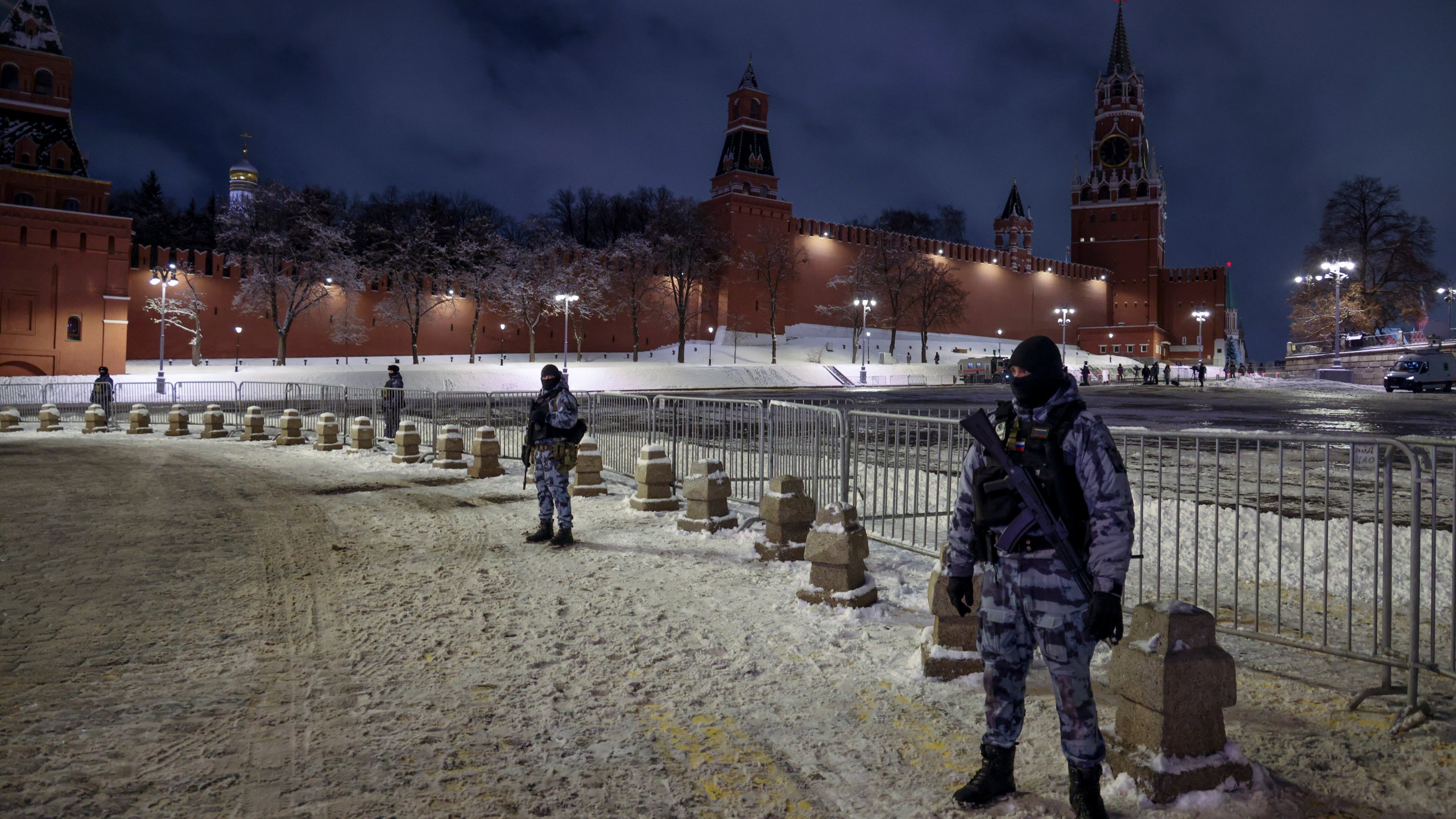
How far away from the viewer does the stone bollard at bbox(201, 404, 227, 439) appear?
1847 centimetres

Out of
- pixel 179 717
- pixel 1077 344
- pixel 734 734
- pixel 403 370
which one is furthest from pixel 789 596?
pixel 1077 344

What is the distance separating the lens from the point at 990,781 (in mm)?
3074

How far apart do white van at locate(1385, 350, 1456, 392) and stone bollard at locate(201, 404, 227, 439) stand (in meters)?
42.4

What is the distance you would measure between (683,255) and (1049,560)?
54217mm

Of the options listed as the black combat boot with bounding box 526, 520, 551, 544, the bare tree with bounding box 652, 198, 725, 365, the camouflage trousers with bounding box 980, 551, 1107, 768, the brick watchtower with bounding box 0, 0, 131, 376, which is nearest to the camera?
the camouflage trousers with bounding box 980, 551, 1107, 768

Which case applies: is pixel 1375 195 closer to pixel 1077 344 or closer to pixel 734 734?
pixel 1077 344

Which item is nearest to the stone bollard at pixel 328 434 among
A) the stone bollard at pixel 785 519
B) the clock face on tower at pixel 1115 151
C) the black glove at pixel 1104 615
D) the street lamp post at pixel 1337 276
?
the stone bollard at pixel 785 519

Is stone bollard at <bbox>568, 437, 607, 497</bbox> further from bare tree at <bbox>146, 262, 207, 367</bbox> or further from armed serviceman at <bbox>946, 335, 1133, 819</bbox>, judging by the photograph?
bare tree at <bbox>146, 262, 207, 367</bbox>

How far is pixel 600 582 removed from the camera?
20.5 ft

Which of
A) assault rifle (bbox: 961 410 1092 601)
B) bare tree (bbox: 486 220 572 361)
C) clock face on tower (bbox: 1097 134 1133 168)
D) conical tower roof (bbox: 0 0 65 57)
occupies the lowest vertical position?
assault rifle (bbox: 961 410 1092 601)

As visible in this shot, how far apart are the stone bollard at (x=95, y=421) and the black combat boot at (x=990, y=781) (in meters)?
22.7

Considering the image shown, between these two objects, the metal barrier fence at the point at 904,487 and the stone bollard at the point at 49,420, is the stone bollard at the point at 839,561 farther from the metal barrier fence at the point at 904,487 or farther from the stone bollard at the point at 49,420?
the stone bollard at the point at 49,420

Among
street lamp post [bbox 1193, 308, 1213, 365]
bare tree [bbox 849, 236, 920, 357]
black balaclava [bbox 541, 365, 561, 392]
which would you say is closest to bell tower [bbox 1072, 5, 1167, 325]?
street lamp post [bbox 1193, 308, 1213, 365]

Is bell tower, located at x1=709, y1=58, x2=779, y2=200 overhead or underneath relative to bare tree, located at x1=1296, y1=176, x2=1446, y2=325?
overhead
